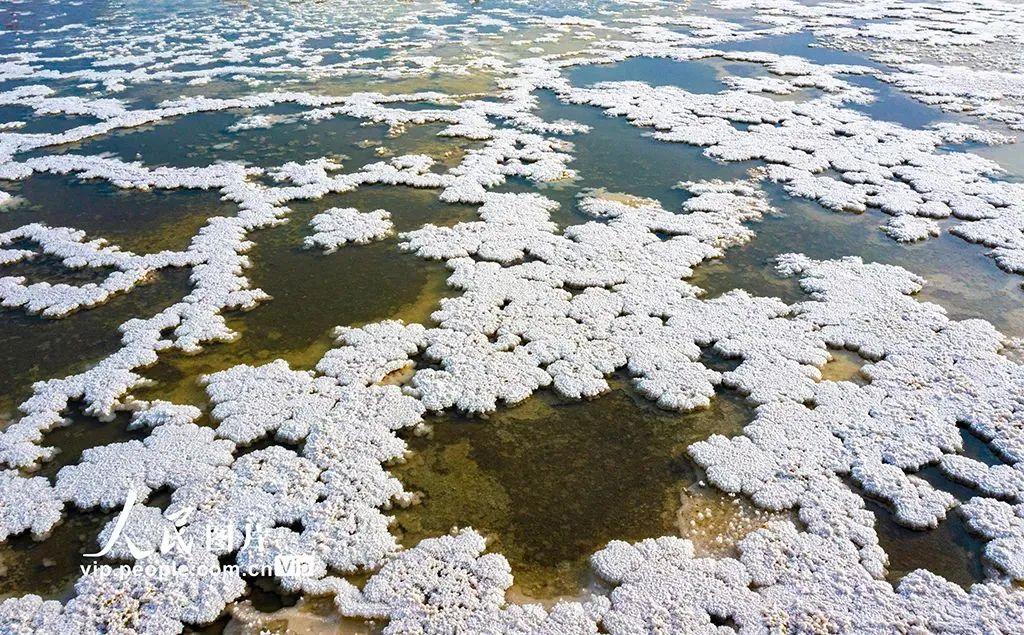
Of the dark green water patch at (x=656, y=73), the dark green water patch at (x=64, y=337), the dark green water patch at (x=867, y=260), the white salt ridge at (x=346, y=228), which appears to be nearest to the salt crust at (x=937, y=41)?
the dark green water patch at (x=656, y=73)

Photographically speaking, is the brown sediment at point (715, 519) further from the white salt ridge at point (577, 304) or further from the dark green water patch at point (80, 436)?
the dark green water patch at point (80, 436)

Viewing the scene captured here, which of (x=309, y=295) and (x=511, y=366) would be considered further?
(x=309, y=295)

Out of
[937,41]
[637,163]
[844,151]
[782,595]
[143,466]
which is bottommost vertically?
[143,466]

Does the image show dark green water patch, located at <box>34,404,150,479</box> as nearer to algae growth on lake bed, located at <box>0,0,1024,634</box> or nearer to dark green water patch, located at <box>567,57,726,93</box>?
algae growth on lake bed, located at <box>0,0,1024,634</box>

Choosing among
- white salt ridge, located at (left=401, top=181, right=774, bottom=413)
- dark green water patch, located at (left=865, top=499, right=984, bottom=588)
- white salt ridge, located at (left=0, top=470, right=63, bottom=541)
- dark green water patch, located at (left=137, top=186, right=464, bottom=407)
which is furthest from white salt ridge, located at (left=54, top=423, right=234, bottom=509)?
dark green water patch, located at (left=865, top=499, right=984, bottom=588)

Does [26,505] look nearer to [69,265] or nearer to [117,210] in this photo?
[69,265]

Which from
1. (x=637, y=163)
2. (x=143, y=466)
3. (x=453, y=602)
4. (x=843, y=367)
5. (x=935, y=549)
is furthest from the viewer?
(x=637, y=163)

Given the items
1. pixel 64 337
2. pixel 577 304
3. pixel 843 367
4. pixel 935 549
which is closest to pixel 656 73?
pixel 577 304

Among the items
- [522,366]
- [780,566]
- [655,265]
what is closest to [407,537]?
[522,366]
